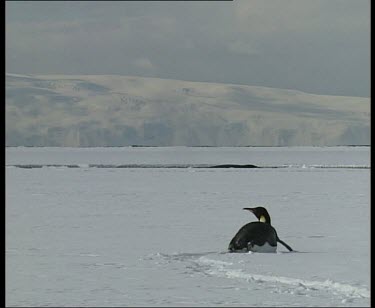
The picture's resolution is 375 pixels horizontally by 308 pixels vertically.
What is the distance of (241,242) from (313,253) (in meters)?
0.77

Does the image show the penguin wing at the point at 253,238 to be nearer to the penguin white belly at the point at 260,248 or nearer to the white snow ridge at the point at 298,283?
the penguin white belly at the point at 260,248

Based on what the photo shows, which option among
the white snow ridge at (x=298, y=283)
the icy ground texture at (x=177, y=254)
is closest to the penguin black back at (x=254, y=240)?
the icy ground texture at (x=177, y=254)

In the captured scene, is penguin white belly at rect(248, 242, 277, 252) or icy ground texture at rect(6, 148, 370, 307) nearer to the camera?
icy ground texture at rect(6, 148, 370, 307)

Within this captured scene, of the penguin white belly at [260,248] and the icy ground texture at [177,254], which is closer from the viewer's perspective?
the icy ground texture at [177,254]

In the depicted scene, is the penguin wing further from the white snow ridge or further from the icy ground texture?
the white snow ridge

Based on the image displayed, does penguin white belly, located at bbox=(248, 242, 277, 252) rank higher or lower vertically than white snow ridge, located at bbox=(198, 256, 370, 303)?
higher

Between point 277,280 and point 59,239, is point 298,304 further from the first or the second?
point 59,239

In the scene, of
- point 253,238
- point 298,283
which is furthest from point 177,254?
point 298,283

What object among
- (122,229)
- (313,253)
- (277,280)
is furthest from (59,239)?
(277,280)

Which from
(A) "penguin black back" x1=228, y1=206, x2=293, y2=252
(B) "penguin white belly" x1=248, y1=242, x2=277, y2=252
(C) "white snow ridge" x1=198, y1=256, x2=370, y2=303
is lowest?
(C) "white snow ridge" x1=198, y1=256, x2=370, y2=303

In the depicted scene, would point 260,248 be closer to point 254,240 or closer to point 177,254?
point 254,240

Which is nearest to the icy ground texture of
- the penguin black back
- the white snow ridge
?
the white snow ridge

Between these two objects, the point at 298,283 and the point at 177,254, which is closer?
the point at 298,283

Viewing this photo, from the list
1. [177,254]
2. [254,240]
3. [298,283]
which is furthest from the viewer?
[254,240]
